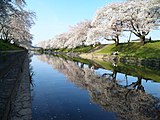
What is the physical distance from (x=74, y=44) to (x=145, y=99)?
255 ft

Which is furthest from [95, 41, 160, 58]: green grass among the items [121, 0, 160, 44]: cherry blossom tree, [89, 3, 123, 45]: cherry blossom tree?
[89, 3, 123, 45]: cherry blossom tree

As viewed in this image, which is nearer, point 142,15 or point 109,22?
point 142,15

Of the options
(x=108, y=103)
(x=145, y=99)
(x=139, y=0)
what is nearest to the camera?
(x=108, y=103)

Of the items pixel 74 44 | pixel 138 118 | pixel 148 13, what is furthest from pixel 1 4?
pixel 74 44

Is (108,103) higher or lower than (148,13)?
lower

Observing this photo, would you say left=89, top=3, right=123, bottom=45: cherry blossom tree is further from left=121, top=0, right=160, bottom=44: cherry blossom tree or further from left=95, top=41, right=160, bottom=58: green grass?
left=95, top=41, right=160, bottom=58: green grass

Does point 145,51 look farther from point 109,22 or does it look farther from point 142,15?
point 109,22

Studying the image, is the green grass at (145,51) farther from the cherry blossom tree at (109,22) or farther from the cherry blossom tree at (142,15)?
the cherry blossom tree at (109,22)

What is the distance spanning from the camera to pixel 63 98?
488 inches

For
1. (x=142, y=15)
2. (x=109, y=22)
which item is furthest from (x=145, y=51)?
(x=109, y=22)

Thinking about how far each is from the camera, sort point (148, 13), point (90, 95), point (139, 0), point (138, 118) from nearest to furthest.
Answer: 1. point (138, 118)
2. point (90, 95)
3. point (148, 13)
4. point (139, 0)

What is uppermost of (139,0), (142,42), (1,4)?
(139,0)

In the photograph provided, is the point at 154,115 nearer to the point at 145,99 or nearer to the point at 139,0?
the point at 145,99

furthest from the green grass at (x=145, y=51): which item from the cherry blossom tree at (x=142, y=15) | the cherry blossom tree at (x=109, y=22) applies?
the cherry blossom tree at (x=109, y=22)
